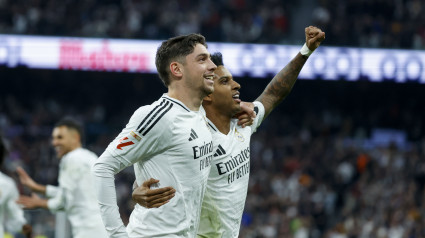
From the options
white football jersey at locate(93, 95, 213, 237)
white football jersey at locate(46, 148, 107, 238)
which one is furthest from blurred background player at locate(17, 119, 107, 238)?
white football jersey at locate(93, 95, 213, 237)

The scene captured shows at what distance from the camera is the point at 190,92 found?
4.08m

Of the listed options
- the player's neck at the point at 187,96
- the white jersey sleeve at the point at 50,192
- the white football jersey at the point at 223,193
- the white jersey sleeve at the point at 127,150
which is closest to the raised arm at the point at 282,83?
the white football jersey at the point at 223,193

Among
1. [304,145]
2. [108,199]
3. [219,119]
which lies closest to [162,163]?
[108,199]

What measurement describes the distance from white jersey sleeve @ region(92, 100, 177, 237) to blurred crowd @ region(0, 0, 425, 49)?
16.0m

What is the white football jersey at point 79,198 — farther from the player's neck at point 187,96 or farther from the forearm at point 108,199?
the forearm at point 108,199

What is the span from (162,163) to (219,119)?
3.30ft

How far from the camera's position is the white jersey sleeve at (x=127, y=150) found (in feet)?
12.3

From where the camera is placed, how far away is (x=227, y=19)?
67.9 feet

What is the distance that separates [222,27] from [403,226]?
7.98 metres

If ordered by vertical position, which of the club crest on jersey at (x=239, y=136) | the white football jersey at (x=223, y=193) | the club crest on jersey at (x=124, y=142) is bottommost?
A: the white football jersey at (x=223, y=193)

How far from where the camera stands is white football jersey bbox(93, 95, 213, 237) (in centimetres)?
377

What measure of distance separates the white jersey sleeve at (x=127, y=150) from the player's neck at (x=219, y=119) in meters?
0.99

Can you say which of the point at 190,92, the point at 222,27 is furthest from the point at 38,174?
the point at 190,92

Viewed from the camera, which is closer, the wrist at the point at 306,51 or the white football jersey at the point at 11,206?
the wrist at the point at 306,51
